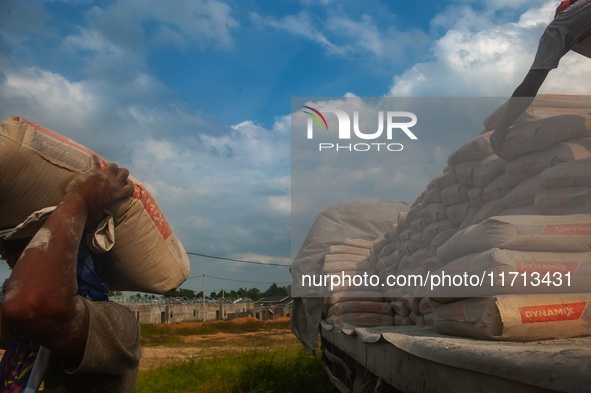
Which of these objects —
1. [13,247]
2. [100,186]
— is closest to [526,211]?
[100,186]

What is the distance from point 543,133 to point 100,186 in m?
2.24

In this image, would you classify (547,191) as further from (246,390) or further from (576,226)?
(246,390)

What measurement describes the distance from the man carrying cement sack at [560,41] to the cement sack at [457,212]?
3.09ft

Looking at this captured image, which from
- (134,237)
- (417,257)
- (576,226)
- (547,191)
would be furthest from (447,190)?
(134,237)

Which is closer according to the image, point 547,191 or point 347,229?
point 547,191

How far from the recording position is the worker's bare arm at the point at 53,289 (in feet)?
2.76

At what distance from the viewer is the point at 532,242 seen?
5.04ft

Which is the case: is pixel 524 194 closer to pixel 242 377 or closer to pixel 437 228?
pixel 437 228

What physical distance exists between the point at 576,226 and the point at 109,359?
1927mm

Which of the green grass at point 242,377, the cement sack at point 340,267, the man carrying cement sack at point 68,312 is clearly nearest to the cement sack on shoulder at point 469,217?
the cement sack at point 340,267

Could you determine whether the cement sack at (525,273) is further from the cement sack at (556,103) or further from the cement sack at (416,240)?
the cement sack at (416,240)

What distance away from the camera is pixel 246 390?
154 inches

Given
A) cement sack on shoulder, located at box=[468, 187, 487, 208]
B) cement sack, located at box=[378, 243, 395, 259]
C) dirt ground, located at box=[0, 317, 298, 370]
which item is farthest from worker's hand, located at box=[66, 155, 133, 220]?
dirt ground, located at box=[0, 317, 298, 370]

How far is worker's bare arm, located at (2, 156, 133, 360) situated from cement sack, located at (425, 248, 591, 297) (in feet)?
4.78
